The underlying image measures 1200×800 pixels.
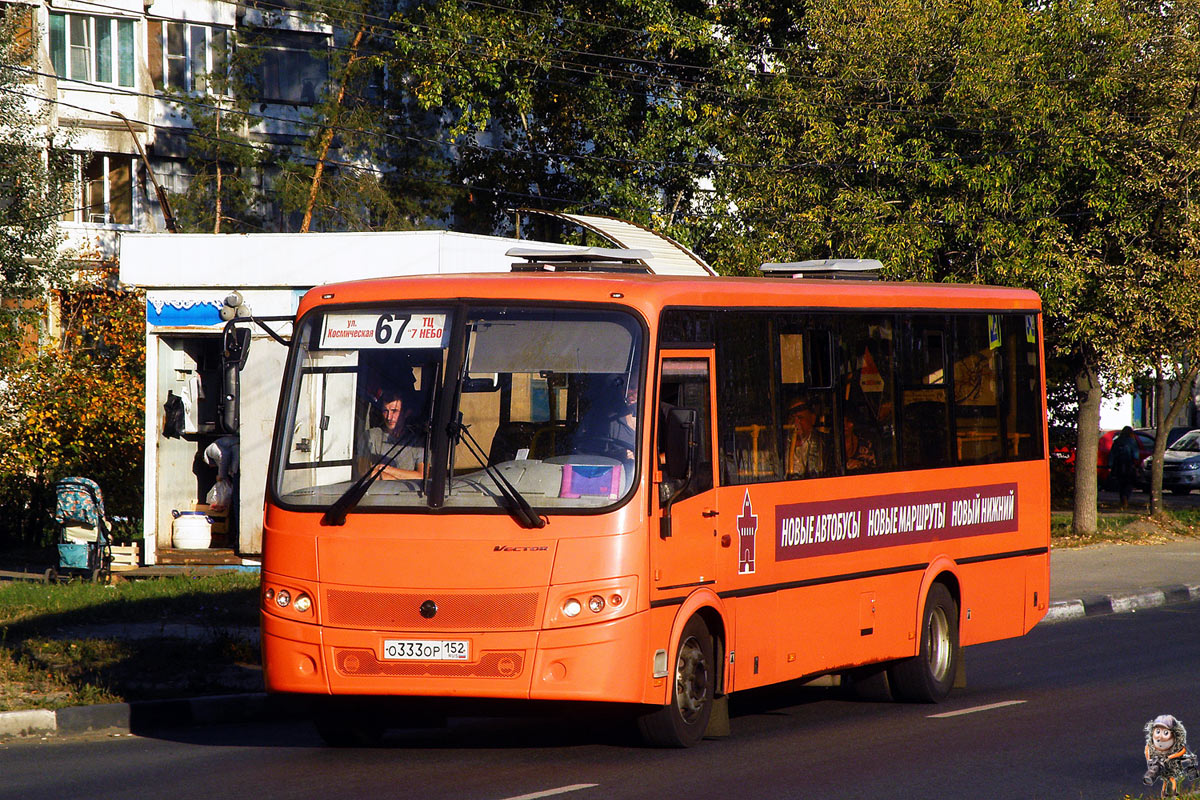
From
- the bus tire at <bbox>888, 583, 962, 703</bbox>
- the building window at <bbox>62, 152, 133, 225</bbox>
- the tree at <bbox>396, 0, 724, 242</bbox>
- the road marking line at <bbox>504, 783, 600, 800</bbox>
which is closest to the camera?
the road marking line at <bbox>504, 783, 600, 800</bbox>

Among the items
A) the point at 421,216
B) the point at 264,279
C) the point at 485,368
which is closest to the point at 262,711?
the point at 485,368

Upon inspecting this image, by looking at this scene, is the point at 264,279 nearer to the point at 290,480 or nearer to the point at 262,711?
the point at 262,711

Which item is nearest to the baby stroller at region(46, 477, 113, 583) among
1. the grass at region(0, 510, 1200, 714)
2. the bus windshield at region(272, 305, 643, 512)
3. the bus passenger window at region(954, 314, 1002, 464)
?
the grass at region(0, 510, 1200, 714)

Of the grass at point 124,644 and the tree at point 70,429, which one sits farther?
the tree at point 70,429

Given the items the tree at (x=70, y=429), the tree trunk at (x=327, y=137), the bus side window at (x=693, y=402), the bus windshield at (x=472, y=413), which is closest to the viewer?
the bus windshield at (x=472, y=413)

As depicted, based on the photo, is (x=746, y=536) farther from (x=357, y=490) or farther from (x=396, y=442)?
(x=357, y=490)

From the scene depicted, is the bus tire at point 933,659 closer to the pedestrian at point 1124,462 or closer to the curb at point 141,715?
the curb at point 141,715

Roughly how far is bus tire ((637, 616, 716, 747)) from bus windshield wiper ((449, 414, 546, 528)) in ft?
3.67

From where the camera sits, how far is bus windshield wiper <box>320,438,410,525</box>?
895cm

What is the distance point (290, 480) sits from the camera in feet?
30.4

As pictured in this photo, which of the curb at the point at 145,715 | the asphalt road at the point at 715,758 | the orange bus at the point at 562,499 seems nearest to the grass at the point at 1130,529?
the asphalt road at the point at 715,758

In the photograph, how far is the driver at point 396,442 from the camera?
29.5ft

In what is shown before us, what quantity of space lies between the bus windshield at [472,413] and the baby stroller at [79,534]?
1063cm

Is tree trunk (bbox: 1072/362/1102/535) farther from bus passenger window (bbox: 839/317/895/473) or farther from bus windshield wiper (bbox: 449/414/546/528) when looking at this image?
bus windshield wiper (bbox: 449/414/546/528)
